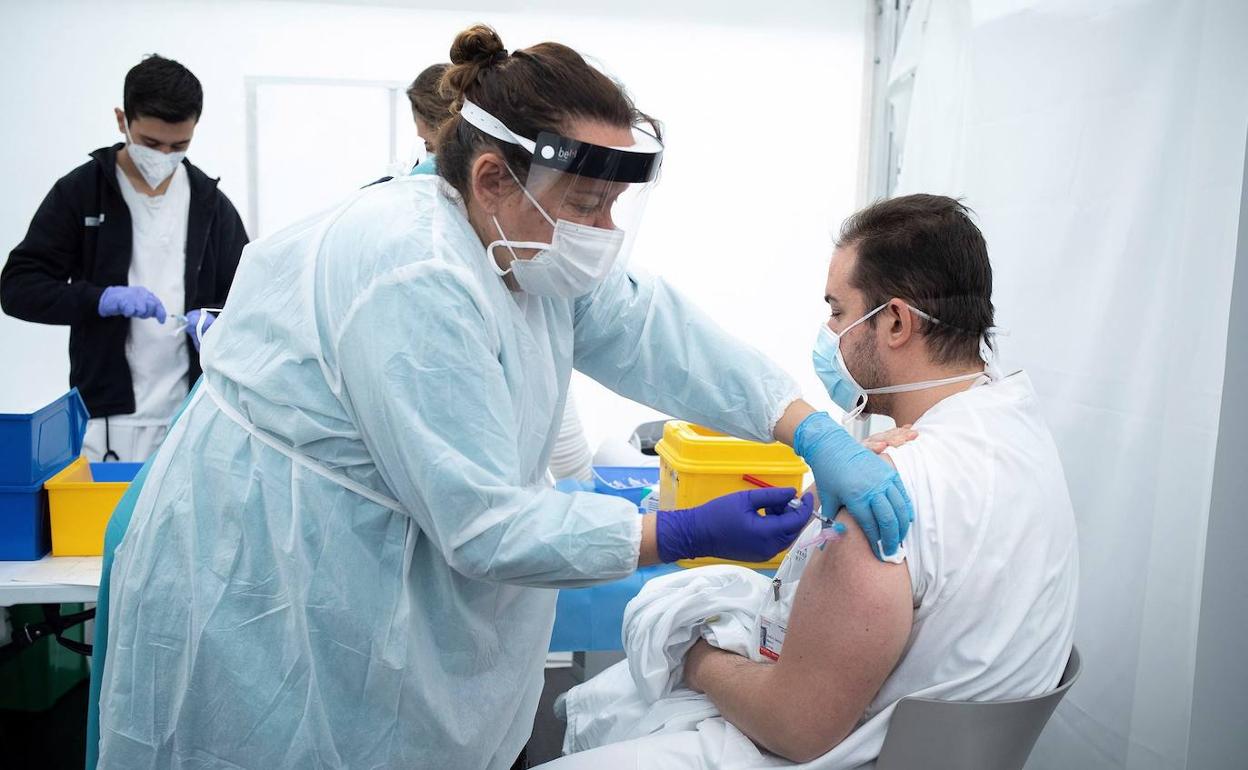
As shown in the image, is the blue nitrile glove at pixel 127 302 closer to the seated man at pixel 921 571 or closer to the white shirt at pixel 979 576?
the seated man at pixel 921 571

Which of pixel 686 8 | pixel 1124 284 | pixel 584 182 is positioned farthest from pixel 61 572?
pixel 686 8

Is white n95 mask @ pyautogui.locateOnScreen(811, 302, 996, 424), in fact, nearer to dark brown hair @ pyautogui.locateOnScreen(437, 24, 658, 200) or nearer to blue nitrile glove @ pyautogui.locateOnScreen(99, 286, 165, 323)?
dark brown hair @ pyautogui.locateOnScreen(437, 24, 658, 200)

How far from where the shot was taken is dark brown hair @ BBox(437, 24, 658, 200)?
49.9 inches

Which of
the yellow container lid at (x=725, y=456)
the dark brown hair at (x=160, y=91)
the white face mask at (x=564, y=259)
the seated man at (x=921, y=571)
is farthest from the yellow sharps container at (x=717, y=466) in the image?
the dark brown hair at (x=160, y=91)

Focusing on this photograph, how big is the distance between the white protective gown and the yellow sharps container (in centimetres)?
68

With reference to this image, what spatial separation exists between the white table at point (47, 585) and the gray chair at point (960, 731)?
64.9 inches

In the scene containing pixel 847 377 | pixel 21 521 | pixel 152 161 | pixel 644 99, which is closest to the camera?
pixel 847 377

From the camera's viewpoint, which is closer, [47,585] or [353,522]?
[353,522]

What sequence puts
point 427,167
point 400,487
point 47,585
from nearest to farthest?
point 400,487 < point 427,167 < point 47,585

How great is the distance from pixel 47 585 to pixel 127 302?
1161mm

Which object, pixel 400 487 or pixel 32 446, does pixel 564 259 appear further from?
pixel 32 446

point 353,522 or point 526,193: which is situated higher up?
point 526,193

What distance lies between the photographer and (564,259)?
1.36m

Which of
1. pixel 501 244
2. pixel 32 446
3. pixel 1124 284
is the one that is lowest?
pixel 32 446
